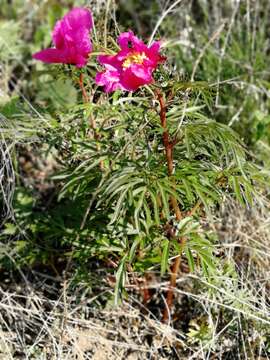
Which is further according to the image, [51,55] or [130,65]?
[51,55]

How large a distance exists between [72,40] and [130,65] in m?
0.19

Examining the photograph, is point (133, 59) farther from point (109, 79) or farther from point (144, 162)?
point (144, 162)

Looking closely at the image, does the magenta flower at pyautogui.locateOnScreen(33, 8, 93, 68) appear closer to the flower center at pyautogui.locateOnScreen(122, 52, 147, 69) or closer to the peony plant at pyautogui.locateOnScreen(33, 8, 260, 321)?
the peony plant at pyautogui.locateOnScreen(33, 8, 260, 321)

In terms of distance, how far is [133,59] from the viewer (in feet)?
4.63

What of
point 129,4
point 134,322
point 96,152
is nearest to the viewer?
point 96,152

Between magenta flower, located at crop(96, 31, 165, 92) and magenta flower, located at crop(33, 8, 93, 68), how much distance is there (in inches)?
2.1

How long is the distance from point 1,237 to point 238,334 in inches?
31.4

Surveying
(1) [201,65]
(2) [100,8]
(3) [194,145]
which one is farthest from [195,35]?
(3) [194,145]

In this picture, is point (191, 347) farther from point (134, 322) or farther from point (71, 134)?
point (71, 134)

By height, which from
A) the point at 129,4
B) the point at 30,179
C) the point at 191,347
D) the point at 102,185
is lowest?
the point at 191,347

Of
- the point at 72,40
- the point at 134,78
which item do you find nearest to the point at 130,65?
the point at 134,78

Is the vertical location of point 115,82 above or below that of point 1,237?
above

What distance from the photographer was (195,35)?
105 inches

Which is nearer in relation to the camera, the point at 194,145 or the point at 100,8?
the point at 194,145
